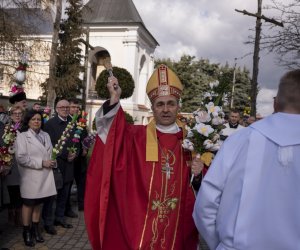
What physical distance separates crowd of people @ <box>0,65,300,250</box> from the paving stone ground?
0.58 ft

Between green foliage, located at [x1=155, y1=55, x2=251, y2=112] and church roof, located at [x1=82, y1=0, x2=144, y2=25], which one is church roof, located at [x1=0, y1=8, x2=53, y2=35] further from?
Result: green foliage, located at [x1=155, y1=55, x2=251, y2=112]

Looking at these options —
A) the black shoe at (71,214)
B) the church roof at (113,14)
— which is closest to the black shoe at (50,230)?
the black shoe at (71,214)

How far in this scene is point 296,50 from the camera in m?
7.84

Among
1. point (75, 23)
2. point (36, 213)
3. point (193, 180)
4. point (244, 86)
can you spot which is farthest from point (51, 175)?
point (244, 86)

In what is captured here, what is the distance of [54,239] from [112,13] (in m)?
32.1

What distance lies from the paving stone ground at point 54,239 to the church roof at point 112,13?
1139 inches

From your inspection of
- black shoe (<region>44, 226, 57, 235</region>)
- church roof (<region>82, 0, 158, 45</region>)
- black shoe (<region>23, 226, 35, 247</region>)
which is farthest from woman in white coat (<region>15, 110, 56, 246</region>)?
church roof (<region>82, 0, 158, 45</region>)

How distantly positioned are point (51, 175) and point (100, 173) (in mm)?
2660

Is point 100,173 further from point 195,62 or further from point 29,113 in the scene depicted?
point 195,62

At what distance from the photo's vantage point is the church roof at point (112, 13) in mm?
34188

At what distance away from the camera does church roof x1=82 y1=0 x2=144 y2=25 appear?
3419cm

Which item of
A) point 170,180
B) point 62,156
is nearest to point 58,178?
point 62,156

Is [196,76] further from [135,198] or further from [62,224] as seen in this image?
[135,198]

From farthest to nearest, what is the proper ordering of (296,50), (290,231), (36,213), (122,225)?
(296,50) < (36,213) < (122,225) < (290,231)
